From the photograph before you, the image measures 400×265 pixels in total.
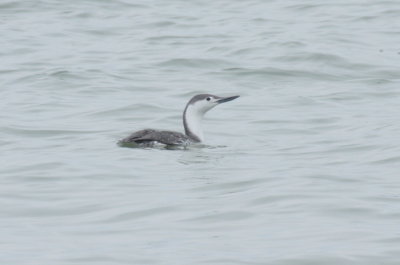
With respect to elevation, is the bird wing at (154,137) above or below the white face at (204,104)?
below

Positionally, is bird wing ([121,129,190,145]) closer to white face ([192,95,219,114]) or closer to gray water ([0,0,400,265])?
gray water ([0,0,400,265])

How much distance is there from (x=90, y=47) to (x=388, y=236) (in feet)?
40.0

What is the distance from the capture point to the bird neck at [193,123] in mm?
13953

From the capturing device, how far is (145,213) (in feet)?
32.5

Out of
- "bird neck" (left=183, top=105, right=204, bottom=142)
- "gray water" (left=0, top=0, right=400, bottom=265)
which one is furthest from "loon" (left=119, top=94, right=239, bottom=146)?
"gray water" (left=0, top=0, right=400, bottom=265)

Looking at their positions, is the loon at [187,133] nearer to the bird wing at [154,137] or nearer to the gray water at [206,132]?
the bird wing at [154,137]

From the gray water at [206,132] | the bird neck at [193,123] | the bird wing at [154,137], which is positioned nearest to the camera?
the gray water at [206,132]

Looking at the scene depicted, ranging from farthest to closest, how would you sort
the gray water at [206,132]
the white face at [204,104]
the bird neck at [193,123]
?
the white face at [204,104], the bird neck at [193,123], the gray water at [206,132]

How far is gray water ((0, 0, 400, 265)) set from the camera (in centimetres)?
905

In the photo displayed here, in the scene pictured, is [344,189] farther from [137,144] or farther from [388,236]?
[137,144]

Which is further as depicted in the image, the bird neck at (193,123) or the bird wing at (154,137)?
the bird neck at (193,123)

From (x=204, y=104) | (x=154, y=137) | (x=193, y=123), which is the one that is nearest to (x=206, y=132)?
(x=204, y=104)

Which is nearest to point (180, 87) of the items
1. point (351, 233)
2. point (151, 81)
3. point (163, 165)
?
point (151, 81)

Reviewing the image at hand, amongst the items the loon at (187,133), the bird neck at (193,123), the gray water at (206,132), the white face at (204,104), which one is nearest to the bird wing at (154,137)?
the loon at (187,133)
